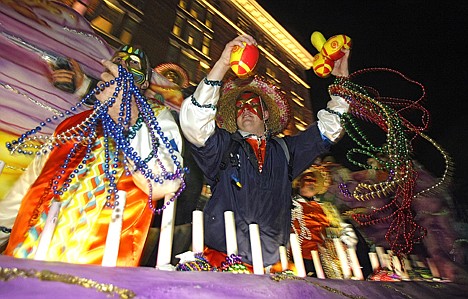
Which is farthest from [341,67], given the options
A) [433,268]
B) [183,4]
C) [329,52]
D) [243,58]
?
[183,4]

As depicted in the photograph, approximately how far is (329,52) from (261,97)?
0.73 m

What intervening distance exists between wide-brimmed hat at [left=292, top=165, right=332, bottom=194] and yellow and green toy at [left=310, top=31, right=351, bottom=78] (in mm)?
1559

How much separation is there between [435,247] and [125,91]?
3310 millimetres

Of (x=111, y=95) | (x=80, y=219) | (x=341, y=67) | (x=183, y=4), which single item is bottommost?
(x=80, y=219)

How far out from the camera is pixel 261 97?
2.83m

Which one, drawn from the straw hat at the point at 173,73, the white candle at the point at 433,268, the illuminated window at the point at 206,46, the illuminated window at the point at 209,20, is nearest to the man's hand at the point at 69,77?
the straw hat at the point at 173,73

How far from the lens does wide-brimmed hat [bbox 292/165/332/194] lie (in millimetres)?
3643

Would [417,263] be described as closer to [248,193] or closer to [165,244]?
[248,193]

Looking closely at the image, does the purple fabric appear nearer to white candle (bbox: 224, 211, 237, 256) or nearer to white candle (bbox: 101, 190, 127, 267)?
white candle (bbox: 101, 190, 127, 267)

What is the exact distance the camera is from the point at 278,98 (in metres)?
2.87

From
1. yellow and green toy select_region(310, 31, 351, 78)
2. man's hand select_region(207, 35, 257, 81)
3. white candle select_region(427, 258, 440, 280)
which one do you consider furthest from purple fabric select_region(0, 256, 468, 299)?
white candle select_region(427, 258, 440, 280)

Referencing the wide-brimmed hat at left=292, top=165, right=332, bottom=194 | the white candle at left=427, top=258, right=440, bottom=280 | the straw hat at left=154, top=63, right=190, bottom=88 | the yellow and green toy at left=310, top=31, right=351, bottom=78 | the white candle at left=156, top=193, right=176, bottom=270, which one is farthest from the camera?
the straw hat at left=154, top=63, right=190, bottom=88

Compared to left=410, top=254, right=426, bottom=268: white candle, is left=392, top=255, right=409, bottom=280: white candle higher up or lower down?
lower down

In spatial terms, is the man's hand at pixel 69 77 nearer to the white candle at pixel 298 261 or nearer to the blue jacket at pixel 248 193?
the blue jacket at pixel 248 193
